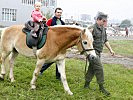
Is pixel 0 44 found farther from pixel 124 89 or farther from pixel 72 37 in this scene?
pixel 124 89

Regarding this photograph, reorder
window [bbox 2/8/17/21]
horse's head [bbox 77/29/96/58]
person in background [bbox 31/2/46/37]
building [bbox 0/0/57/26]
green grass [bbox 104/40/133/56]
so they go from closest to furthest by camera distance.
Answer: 1. horse's head [bbox 77/29/96/58]
2. person in background [bbox 31/2/46/37]
3. green grass [bbox 104/40/133/56]
4. building [bbox 0/0/57/26]
5. window [bbox 2/8/17/21]

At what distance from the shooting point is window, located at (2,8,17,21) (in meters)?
49.8

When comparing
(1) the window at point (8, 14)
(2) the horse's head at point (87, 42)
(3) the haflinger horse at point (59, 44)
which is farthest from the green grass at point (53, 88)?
(1) the window at point (8, 14)

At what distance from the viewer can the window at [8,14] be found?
1959 inches

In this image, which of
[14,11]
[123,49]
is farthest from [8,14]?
[123,49]

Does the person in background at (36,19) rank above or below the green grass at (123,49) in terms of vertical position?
above

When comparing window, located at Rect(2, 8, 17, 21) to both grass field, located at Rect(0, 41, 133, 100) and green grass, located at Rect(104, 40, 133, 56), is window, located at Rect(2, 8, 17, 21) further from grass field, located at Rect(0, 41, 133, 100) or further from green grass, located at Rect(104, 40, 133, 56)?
grass field, located at Rect(0, 41, 133, 100)

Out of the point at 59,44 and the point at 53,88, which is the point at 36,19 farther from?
the point at 53,88

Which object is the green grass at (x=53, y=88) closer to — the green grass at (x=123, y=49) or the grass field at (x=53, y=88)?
the grass field at (x=53, y=88)

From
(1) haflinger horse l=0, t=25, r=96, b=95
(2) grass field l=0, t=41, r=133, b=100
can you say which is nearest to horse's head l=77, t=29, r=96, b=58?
(1) haflinger horse l=0, t=25, r=96, b=95

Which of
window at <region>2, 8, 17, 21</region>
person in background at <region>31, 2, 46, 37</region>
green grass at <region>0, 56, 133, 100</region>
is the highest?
person in background at <region>31, 2, 46, 37</region>

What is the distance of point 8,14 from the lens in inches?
1998

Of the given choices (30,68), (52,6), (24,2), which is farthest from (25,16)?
(30,68)

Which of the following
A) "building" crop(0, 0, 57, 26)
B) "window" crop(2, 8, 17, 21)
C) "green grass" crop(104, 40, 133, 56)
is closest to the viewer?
"green grass" crop(104, 40, 133, 56)
